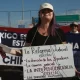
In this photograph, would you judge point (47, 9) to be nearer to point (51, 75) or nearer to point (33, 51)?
point (33, 51)

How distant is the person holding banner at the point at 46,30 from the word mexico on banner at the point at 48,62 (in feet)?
0.38

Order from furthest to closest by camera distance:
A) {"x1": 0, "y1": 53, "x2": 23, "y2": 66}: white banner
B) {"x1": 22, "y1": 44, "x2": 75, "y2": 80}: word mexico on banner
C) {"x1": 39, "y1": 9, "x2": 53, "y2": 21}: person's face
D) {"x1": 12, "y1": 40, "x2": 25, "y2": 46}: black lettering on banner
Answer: {"x1": 12, "y1": 40, "x2": 25, "y2": 46}: black lettering on banner, {"x1": 0, "y1": 53, "x2": 23, "y2": 66}: white banner, {"x1": 22, "y1": 44, "x2": 75, "y2": 80}: word mexico on banner, {"x1": 39, "y1": 9, "x2": 53, "y2": 21}: person's face

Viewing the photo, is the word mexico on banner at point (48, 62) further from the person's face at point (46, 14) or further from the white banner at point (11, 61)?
the white banner at point (11, 61)

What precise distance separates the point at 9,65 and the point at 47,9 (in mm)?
4869

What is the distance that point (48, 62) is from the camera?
13.9 ft

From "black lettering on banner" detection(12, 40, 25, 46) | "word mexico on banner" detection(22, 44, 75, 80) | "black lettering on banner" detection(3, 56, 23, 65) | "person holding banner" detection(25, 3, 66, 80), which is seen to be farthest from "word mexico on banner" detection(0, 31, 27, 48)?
"person holding banner" detection(25, 3, 66, 80)

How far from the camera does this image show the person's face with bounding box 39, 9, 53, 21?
4.03 meters

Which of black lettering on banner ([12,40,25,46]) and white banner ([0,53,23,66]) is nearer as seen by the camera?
white banner ([0,53,23,66])

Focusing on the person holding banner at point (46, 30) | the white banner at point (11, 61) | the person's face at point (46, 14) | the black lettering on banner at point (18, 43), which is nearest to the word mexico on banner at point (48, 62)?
the person holding banner at point (46, 30)

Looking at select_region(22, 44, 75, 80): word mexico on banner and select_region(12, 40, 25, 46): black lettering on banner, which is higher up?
select_region(22, 44, 75, 80): word mexico on banner

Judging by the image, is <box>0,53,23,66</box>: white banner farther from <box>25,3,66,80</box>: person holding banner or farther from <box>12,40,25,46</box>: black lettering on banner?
<box>25,3,66,80</box>: person holding banner

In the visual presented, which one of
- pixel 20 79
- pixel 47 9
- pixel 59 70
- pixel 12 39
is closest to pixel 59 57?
pixel 59 70

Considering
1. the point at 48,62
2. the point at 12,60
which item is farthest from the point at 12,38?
the point at 48,62

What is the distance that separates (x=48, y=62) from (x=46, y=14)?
2.15ft
